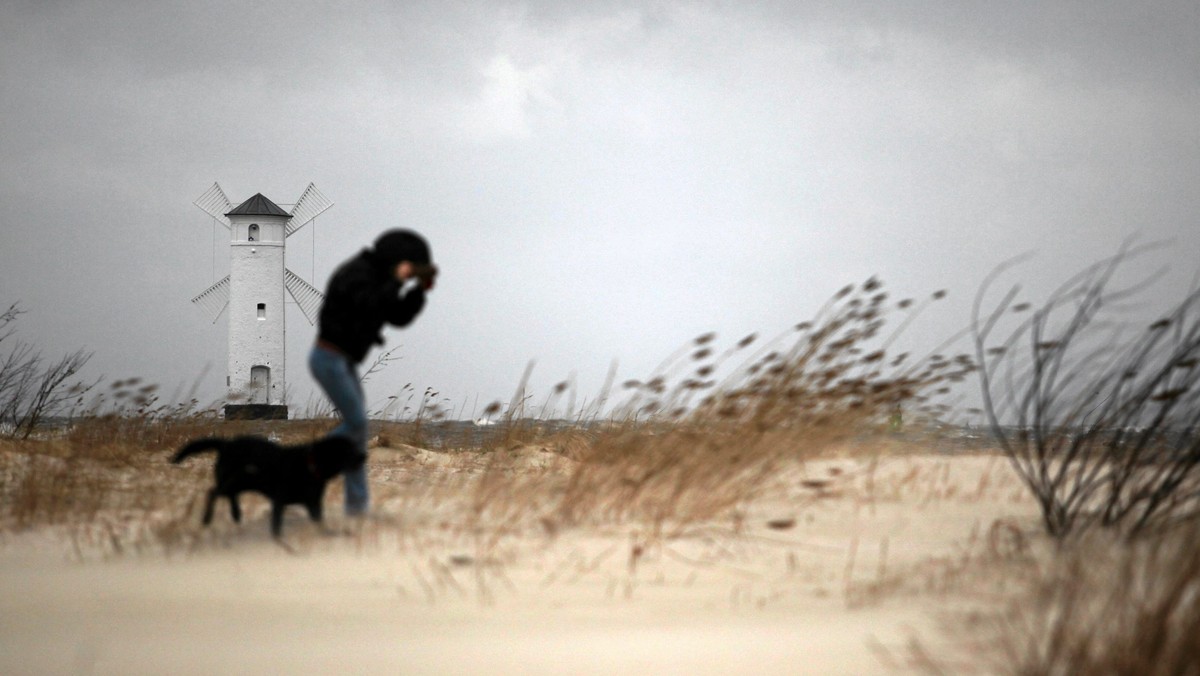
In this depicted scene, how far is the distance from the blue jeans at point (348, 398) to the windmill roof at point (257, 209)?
1018 inches

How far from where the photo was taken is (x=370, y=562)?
13.2 ft

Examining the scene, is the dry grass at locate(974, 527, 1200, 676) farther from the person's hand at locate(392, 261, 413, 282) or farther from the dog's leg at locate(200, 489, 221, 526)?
the dog's leg at locate(200, 489, 221, 526)

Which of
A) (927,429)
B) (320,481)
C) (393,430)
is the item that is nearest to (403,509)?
→ (320,481)

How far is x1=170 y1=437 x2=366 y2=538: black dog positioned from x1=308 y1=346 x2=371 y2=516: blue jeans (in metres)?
0.27

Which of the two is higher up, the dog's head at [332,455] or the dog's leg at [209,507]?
the dog's head at [332,455]

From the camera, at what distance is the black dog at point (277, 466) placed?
437 centimetres

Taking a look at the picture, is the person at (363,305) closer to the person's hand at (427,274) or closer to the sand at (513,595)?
the person's hand at (427,274)

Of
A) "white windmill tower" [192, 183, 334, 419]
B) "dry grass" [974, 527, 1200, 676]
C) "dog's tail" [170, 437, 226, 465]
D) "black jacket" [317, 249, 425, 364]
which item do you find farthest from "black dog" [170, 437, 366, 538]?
"white windmill tower" [192, 183, 334, 419]

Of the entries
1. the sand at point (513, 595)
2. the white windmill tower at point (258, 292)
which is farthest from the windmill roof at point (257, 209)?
the sand at point (513, 595)

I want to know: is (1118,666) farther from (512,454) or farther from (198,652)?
(512,454)

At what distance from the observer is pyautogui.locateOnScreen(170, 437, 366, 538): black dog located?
437 cm

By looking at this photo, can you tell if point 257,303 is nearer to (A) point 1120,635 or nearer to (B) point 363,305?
(B) point 363,305

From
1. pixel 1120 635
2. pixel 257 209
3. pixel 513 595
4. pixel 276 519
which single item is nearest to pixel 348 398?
pixel 276 519

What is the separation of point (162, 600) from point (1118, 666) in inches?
123
